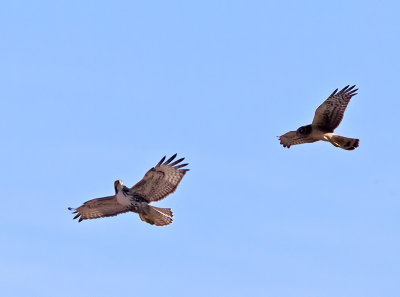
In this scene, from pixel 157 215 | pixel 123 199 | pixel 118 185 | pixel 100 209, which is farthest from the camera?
pixel 100 209

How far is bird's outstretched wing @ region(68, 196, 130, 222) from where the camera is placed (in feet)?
58.3

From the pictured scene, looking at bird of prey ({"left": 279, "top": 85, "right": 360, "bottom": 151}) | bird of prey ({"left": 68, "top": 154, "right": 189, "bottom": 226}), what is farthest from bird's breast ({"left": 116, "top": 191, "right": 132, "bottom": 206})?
bird of prey ({"left": 279, "top": 85, "right": 360, "bottom": 151})

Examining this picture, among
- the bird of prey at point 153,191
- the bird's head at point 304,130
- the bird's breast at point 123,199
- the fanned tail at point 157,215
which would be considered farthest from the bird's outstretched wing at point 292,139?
the bird's breast at point 123,199

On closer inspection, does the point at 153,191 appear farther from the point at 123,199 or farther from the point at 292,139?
the point at 292,139

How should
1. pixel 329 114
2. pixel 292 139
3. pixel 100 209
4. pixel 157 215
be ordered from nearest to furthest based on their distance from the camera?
pixel 157 215, pixel 100 209, pixel 329 114, pixel 292 139

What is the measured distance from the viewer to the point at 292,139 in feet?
69.9

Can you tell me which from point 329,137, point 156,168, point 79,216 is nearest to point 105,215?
point 79,216

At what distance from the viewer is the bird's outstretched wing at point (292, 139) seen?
20.8 meters

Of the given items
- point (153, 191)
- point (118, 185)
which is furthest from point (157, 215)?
point (118, 185)

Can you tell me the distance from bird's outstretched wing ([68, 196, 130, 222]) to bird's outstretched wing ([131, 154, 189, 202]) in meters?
0.63

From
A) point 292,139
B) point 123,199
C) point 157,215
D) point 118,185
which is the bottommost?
point 157,215

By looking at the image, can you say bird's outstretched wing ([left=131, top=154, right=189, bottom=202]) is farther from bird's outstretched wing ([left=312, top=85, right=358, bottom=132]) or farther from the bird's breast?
bird's outstretched wing ([left=312, top=85, right=358, bottom=132])

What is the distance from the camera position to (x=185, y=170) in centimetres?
1702

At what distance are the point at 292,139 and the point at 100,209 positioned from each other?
548 centimetres
